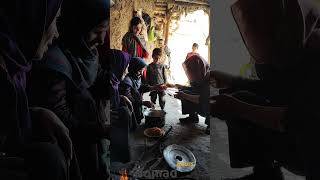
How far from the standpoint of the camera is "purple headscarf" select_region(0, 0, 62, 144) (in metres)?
1.16

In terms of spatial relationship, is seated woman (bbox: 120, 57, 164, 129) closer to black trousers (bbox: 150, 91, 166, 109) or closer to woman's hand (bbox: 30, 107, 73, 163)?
black trousers (bbox: 150, 91, 166, 109)

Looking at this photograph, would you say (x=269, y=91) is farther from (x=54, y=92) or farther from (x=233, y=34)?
(x=54, y=92)

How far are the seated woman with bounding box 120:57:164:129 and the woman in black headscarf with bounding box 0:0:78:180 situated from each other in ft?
0.95

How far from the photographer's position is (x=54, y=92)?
1.26m

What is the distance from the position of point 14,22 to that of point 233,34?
869 millimetres

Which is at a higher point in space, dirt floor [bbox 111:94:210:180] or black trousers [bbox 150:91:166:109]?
black trousers [bbox 150:91:166:109]

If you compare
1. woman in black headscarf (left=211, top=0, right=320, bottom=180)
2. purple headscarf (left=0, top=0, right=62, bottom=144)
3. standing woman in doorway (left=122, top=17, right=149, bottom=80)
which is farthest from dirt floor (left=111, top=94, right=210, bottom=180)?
purple headscarf (left=0, top=0, right=62, bottom=144)

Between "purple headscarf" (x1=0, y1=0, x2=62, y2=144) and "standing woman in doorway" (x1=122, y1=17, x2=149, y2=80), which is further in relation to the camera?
"standing woman in doorway" (x1=122, y1=17, x2=149, y2=80)

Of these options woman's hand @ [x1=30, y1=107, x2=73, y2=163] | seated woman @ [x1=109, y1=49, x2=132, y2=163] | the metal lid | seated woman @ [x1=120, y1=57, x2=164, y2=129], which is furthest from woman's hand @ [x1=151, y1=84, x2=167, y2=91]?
woman's hand @ [x1=30, y1=107, x2=73, y2=163]

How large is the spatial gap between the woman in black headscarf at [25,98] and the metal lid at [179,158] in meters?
0.42

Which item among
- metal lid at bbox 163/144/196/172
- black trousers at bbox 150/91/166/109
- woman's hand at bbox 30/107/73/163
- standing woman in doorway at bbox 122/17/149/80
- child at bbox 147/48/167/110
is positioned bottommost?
metal lid at bbox 163/144/196/172

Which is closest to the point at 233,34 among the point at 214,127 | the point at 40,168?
the point at 214,127

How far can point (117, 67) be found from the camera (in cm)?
136

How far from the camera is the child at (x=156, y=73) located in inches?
53.7
